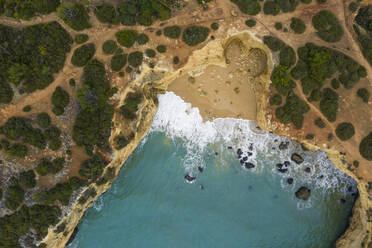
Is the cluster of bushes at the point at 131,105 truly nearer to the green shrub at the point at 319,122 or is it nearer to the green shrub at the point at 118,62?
the green shrub at the point at 118,62

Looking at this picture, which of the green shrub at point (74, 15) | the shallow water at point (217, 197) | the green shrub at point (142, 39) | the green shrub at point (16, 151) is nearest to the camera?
the green shrub at point (16, 151)

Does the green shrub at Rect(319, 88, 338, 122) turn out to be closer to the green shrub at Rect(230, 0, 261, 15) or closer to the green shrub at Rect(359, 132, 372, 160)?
the green shrub at Rect(359, 132, 372, 160)

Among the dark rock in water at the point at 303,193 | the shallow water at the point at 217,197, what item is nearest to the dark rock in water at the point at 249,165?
the shallow water at the point at 217,197

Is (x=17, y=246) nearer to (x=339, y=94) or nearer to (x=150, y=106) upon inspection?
→ (x=150, y=106)

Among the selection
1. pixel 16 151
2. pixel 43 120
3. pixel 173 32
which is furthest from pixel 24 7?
pixel 173 32

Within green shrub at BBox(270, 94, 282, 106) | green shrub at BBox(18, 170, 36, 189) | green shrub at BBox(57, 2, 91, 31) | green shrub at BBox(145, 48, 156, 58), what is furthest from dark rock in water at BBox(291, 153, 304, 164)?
green shrub at BBox(18, 170, 36, 189)
